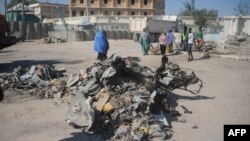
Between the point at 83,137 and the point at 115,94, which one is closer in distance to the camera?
the point at 83,137

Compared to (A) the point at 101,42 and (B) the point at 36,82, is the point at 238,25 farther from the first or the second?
(B) the point at 36,82

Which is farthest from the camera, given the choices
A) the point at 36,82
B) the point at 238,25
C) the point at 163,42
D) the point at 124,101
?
the point at 238,25

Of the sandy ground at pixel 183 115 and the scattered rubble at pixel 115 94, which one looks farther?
the sandy ground at pixel 183 115

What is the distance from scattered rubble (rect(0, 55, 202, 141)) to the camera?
6.94 meters

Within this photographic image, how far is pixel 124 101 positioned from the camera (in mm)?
7996

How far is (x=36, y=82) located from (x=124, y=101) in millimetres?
4353

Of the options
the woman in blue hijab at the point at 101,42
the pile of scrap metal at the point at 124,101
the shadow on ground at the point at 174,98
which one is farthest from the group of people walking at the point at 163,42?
the shadow on ground at the point at 174,98

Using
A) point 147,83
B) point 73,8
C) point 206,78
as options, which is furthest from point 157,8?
point 147,83

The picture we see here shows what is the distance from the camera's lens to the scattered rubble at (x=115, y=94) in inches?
273

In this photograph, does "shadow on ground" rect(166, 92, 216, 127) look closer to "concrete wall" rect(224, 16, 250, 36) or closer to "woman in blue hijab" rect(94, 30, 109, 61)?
"woman in blue hijab" rect(94, 30, 109, 61)

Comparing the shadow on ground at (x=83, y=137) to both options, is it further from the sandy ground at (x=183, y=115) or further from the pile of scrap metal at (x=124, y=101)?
the pile of scrap metal at (x=124, y=101)

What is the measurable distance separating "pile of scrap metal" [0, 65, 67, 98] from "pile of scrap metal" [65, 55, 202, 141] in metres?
0.77

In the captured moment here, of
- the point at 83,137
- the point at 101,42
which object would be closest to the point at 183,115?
the point at 83,137

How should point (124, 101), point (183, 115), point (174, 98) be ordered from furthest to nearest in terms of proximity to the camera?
point (174, 98) < point (183, 115) < point (124, 101)
